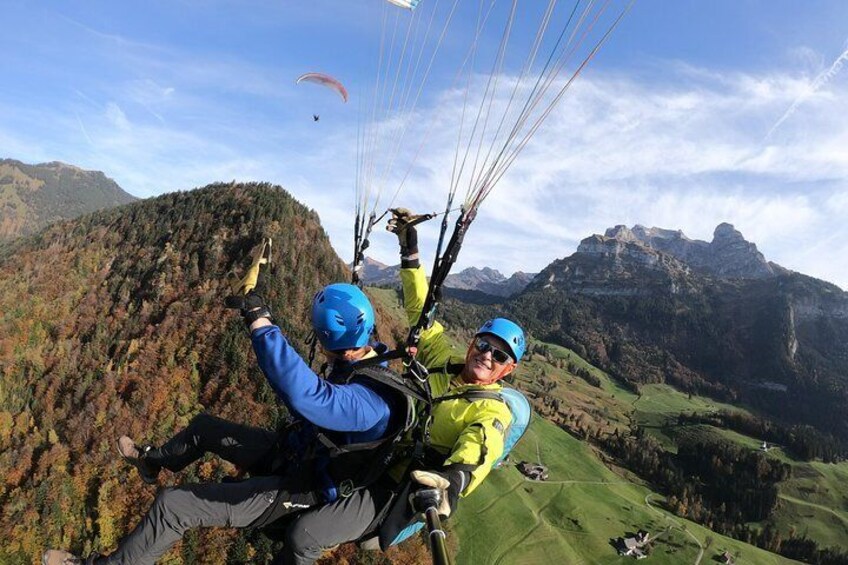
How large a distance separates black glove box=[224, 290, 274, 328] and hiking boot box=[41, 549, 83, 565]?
127 inches

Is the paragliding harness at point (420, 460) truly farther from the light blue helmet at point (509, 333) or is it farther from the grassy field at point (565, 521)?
the grassy field at point (565, 521)

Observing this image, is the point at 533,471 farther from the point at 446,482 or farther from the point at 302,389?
the point at 302,389

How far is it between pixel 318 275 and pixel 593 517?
91951mm

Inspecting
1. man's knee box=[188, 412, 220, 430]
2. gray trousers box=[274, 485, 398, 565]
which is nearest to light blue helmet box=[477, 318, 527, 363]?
gray trousers box=[274, 485, 398, 565]

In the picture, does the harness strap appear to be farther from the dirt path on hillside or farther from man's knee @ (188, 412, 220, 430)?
the dirt path on hillside

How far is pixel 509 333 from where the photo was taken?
255 inches

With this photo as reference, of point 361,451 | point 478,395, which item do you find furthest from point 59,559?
point 478,395

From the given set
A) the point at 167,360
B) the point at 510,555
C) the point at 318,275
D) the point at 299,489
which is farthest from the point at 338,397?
the point at 318,275

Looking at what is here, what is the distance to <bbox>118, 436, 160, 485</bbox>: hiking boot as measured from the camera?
248 inches

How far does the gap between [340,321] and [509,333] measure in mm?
2412

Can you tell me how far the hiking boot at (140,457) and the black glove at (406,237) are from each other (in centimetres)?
425

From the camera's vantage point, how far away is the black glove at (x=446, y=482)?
4.32m

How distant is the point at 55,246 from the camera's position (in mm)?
170750

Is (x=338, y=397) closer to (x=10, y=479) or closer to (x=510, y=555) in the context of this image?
(x=510, y=555)
